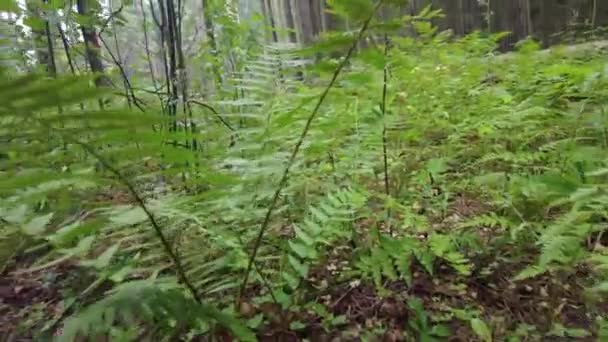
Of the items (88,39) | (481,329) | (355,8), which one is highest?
Result: (88,39)

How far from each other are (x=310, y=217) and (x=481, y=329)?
607 millimetres

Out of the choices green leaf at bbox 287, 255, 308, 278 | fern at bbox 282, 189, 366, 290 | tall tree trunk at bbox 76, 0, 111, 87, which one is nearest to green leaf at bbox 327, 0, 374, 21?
fern at bbox 282, 189, 366, 290

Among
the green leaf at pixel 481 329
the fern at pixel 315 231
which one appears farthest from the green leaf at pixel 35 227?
the green leaf at pixel 481 329

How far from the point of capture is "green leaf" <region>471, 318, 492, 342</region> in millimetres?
1309

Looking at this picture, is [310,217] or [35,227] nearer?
[35,227]

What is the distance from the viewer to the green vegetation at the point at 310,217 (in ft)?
3.48

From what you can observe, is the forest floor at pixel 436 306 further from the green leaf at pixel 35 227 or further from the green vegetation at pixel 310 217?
the green leaf at pixel 35 227

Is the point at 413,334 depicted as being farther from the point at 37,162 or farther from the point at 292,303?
the point at 37,162

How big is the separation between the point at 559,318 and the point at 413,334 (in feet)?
1.43

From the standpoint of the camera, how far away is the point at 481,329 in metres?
1.33

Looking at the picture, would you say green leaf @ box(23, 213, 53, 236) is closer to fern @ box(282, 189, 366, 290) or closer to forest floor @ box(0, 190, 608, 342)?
forest floor @ box(0, 190, 608, 342)

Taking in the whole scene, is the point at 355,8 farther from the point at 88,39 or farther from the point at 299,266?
the point at 88,39

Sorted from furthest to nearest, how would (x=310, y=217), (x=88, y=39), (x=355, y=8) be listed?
(x=88, y=39)
(x=310, y=217)
(x=355, y=8)

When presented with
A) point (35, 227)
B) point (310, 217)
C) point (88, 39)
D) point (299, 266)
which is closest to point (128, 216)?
point (35, 227)
